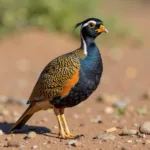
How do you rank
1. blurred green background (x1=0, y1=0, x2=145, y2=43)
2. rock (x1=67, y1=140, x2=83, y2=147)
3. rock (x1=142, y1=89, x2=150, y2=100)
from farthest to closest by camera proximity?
1. blurred green background (x1=0, y1=0, x2=145, y2=43)
2. rock (x1=142, y1=89, x2=150, y2=100)
3. rock (x1=67, y1=140, x2=83, y2=147)

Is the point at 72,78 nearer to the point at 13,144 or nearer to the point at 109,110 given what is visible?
the point at 13,144

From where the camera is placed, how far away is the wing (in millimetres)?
7965

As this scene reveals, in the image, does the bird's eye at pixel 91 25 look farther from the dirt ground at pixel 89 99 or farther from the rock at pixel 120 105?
the rock at pixel 120 105

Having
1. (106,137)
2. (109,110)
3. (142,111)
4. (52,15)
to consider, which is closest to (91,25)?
(106,137)

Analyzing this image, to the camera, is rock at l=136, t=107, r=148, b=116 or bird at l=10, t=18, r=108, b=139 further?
rock at l=136, t=107, r=148, b=116

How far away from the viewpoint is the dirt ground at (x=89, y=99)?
8102 mm

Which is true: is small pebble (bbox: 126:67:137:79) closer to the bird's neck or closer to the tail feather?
the tail feather

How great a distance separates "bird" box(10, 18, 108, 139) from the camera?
26.2 feet

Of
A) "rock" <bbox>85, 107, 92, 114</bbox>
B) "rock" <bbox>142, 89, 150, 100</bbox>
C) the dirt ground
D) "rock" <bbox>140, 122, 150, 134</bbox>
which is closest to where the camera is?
the dirt ground

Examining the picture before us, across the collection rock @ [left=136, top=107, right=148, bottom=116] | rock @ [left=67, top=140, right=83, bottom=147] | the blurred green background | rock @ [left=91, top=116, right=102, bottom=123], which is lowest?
rock @ [left=67, top=140, right=83, bottom=147]

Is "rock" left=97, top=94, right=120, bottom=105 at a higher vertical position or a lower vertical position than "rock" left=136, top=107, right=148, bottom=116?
higher

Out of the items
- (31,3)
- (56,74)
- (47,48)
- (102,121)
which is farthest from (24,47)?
(56,74)

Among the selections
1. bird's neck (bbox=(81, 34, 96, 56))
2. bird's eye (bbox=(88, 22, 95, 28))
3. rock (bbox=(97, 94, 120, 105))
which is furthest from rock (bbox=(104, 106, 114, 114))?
bird's eye (bbox=(88, 22, 95, 28))

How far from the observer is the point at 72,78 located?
7945 mm
